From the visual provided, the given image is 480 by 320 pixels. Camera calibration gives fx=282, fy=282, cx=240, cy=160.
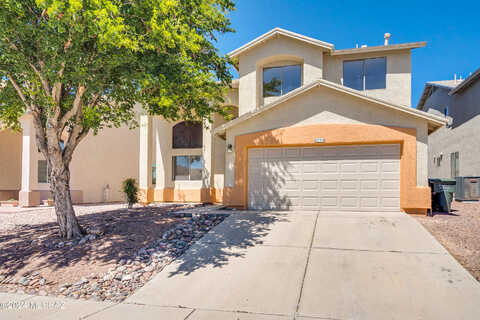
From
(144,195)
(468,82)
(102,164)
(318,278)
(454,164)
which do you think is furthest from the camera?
(102,164)

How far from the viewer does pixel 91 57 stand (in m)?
6.89

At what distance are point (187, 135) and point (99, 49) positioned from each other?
9.51 meters

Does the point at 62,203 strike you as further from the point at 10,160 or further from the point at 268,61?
the point at 10,160

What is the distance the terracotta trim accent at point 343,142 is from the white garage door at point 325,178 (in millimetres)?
249

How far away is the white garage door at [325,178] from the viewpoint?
32.4 feet

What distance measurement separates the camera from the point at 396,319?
3943 mm

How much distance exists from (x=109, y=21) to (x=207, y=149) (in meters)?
9.11

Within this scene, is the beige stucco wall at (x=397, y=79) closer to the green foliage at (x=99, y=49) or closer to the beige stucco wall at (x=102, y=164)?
the green foliage at (x=99, y=49)

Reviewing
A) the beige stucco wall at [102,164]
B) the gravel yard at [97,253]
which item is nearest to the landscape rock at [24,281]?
the gravel yard at [97,253]

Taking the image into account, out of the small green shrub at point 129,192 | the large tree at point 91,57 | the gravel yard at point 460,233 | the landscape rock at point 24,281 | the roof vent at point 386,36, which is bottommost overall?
the landscape rock at point 24,281

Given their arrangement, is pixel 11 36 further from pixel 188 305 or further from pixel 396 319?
pixel 396 319

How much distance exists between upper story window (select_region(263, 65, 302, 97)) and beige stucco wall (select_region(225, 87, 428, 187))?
3.52 m

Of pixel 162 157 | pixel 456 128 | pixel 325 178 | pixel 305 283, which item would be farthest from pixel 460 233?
pixel 456 128

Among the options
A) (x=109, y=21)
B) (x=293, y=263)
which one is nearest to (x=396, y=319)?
(x=293, y=263)
